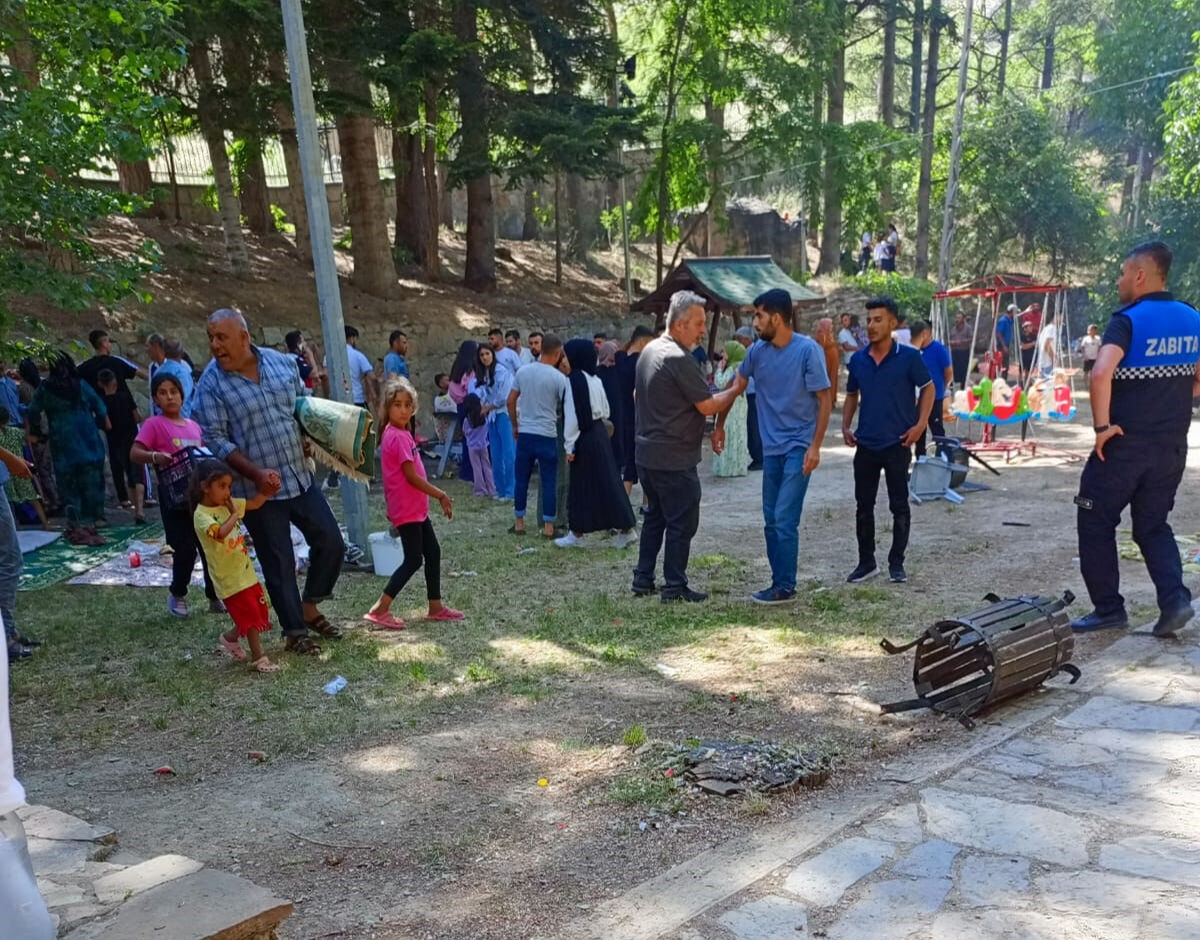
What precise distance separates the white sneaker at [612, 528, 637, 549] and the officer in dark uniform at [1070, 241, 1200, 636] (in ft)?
13.8

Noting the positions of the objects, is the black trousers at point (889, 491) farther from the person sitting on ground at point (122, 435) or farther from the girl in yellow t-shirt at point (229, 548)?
the person sitting on ground at point (122, 435)

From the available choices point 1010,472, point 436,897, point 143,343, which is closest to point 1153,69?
point 1010,472

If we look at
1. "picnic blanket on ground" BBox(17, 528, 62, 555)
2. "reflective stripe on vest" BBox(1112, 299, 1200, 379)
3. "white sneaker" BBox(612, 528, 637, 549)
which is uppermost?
"reflective stripe on vest" BBox(1112, 299, 1200, 379)

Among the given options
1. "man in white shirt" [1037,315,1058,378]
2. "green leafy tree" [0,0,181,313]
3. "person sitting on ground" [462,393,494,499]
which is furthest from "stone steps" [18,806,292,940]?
"man in white shirt" [1037,315,1058,378]

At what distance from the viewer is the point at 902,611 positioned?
6465 millimetres

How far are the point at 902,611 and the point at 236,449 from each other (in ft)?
13.2

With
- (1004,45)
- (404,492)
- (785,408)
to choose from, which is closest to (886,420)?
(785,408)

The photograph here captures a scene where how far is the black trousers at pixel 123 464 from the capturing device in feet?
36.1

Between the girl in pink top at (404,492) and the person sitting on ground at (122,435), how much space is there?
17.8ft

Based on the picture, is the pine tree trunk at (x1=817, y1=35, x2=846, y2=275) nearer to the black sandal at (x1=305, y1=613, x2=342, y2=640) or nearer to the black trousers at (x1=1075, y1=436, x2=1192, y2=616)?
the black trousers at (x1=1075, y1=436, x2=1192, y2=616)

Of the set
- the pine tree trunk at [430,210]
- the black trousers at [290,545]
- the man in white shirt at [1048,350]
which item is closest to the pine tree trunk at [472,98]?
the pine tree trunk at [430,210]

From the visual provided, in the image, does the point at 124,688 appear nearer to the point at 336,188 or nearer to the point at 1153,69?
the point at 336,188

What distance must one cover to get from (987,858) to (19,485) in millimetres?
9605

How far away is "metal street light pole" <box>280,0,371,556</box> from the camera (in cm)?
746
